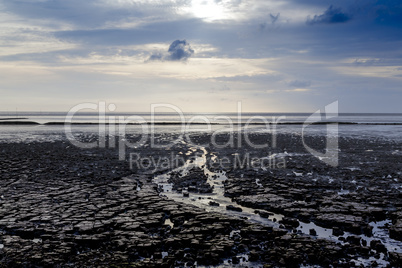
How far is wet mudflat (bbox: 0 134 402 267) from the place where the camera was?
7.36 m

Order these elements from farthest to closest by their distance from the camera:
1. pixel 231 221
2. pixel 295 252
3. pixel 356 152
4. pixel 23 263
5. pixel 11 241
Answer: pixel 356 152
pixel 231 221
pixel 11 241
pixel 295 252
pixel 23 263

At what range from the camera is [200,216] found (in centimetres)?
992

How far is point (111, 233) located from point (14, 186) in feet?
25.9

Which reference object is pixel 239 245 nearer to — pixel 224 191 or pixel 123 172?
pixel 224 191

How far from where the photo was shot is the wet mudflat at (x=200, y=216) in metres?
7.36

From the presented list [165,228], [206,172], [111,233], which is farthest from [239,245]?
[206,172]

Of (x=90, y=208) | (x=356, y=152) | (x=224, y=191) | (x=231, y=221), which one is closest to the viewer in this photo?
(x=231, y=221)

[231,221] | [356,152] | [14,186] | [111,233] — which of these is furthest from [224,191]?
[356,152]

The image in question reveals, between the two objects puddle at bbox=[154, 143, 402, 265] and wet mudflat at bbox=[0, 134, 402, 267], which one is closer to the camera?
wet mudflat at bbox=[0, 134, 402, 267]

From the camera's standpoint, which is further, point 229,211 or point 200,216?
point 229,211

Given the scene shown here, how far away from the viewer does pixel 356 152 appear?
86.9 ft

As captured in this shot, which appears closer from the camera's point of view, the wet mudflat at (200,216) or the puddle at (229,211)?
the wet mudflat at (200,216)

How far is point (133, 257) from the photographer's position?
7.32 meters

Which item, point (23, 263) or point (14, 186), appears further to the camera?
point (14, 186)
